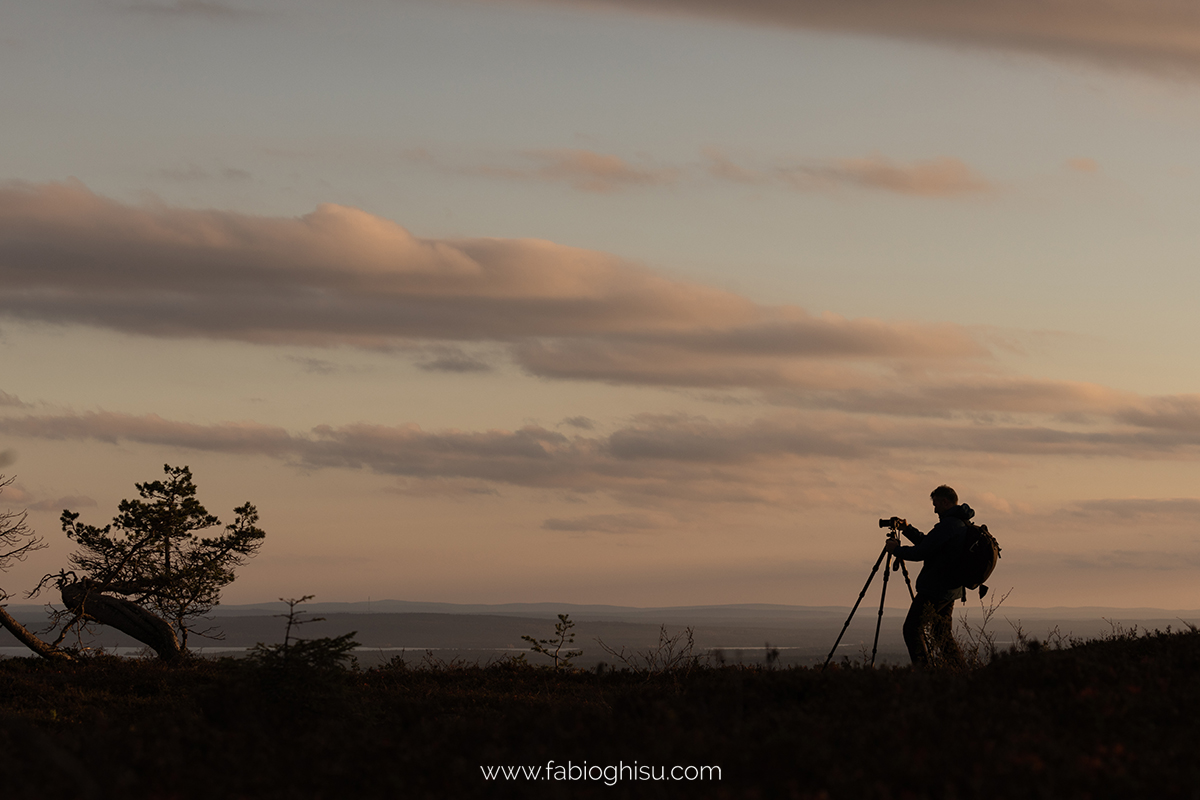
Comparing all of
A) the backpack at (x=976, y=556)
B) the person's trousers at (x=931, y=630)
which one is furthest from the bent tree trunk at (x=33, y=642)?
the backpack at (x=976, y=556)

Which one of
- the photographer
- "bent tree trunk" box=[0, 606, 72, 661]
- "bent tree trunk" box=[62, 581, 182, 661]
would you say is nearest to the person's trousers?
Answer: the photographer

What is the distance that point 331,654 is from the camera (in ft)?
37.3

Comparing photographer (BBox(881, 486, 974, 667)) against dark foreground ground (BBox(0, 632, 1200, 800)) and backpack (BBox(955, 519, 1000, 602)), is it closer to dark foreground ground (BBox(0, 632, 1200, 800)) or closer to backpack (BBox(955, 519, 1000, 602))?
backpack (BBox(955, 519, 1000, 602))

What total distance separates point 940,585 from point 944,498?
1179 mm

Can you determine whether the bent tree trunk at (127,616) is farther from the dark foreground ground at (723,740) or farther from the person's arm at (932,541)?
the person's arm at (932,541)

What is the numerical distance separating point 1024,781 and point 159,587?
78.5 feet

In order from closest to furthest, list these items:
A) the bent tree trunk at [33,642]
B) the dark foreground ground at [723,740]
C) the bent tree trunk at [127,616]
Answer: the dark foreground ground at [723,740] < the bent tree trunk at [33,642] < the bent tree trunk at [127,616]

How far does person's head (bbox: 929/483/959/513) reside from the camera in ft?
47.9

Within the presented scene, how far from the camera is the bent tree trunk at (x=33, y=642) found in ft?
74.0

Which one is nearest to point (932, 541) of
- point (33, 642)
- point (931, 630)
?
point (931, 630)

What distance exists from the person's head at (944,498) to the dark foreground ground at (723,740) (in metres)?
2.88

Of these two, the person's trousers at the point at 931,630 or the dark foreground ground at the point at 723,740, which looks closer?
the dark foreground ground at the point at 723,740

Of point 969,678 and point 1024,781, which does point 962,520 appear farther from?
point 1024,781

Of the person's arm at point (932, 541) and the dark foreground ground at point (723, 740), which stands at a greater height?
the person's arm at point (932, 541)
